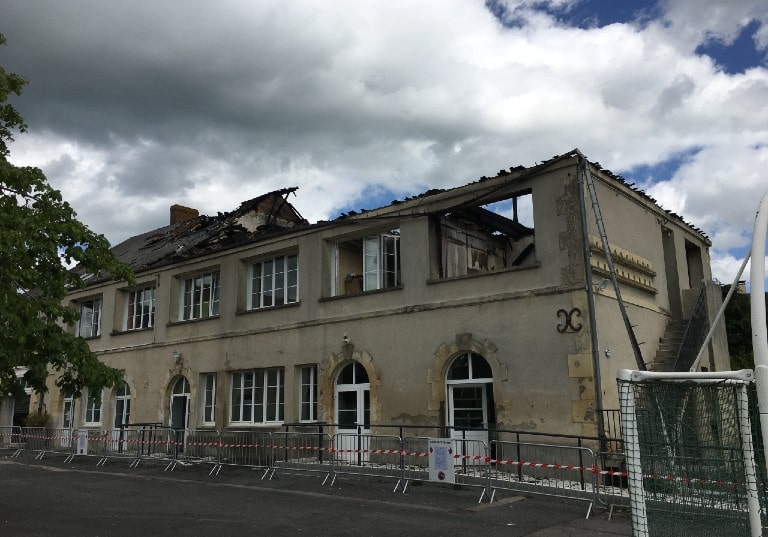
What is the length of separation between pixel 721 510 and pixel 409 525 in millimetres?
4362

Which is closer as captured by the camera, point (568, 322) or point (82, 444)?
point (568, 322)

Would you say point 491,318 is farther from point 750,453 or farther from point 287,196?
point 287,196

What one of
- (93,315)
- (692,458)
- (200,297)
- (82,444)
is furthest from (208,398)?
(692,458)

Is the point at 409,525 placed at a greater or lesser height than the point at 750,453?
lesser

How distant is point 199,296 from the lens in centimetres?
2131

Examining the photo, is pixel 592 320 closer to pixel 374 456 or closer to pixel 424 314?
pixel 424 314

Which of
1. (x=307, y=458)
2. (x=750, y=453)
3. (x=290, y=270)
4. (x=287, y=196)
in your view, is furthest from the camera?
(x=287, y=196)

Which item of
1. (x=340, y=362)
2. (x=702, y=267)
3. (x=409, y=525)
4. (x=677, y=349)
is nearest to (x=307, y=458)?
(x=340, y=362)

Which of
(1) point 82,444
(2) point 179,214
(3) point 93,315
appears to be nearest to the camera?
(1) point 82,444

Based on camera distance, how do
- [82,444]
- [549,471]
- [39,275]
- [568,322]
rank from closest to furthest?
[39,275]
[549,471]
[568,322]
[82,444]

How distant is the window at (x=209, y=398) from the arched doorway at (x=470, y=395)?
822 cm

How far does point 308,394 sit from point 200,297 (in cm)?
590

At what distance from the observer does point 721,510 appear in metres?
5.91

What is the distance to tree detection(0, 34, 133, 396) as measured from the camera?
8.41 m
